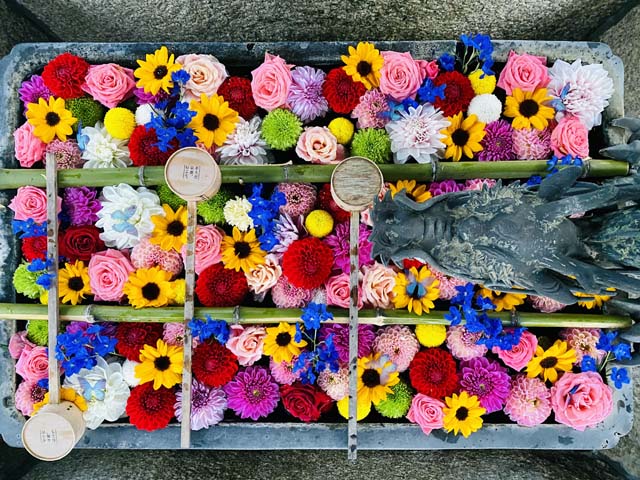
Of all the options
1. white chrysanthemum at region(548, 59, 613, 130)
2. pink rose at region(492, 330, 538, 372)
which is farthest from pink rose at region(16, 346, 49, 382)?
white chrysanthemum at region(548, 59, 613, 130)

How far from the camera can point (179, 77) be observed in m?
1.36

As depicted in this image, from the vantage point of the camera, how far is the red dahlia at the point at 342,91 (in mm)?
1386

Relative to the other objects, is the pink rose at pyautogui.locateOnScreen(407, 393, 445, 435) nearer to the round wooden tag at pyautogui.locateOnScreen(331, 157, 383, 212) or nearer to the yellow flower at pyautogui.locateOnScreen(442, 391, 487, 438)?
the yellow flower at pyautogui.locateOnScreen(442, 391, 487, 438)

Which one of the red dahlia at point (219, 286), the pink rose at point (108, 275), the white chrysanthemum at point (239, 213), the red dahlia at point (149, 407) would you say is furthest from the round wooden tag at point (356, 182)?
the red dahlia at point (149, 407)

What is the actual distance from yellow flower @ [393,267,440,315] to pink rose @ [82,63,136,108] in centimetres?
95

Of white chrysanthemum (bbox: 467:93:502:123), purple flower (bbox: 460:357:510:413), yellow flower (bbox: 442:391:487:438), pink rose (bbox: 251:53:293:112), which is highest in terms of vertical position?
pink rose (bbox: 251:53:293:112)

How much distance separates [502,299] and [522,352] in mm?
152

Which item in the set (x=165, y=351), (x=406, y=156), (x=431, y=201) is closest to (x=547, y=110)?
(x=406, y=156)

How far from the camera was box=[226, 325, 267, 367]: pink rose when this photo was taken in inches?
52.7

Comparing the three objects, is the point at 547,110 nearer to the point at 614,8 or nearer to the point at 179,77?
the point at 614,8

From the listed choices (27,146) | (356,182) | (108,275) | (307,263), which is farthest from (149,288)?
(356,182)

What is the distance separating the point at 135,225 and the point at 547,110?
121cm

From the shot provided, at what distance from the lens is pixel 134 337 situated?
137 cm

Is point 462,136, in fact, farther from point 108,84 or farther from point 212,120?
point 108,84
